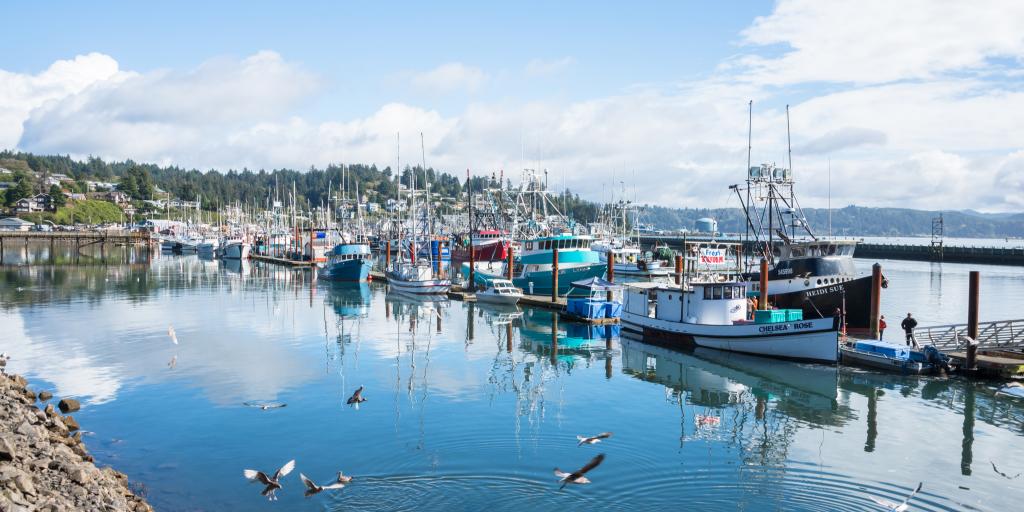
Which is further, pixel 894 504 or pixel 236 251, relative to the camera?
pixel 236 251

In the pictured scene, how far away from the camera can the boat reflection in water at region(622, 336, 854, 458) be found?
21656 millimetres

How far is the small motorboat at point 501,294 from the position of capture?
175 ft

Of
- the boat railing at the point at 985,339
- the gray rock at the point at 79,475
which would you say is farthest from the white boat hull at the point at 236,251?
the gray rock at the point at 79,475

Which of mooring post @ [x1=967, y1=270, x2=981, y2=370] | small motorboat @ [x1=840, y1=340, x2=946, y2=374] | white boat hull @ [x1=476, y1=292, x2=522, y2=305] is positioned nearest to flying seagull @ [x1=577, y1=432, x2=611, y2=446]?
small motorboat @ [x1=840, y1=340, x2=946, y2=374]

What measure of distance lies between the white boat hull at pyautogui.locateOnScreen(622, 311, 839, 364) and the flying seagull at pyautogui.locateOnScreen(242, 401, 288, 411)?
1964cm

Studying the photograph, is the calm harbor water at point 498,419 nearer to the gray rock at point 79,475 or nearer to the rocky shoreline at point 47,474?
the rocky shoreline at point 47,474

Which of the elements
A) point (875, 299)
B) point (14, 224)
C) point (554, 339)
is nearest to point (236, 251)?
point (14, 224)

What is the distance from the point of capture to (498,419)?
73.0ft

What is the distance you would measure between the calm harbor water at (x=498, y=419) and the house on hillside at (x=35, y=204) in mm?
160704

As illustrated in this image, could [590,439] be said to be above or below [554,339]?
above

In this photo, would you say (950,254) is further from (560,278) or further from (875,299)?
(875,299)

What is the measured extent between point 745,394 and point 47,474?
2180 cm

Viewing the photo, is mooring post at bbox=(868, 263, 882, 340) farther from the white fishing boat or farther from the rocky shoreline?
the white fishing boat

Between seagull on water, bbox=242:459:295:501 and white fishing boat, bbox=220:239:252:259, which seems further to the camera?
white fishing boat, bbox=220:239:252:259
